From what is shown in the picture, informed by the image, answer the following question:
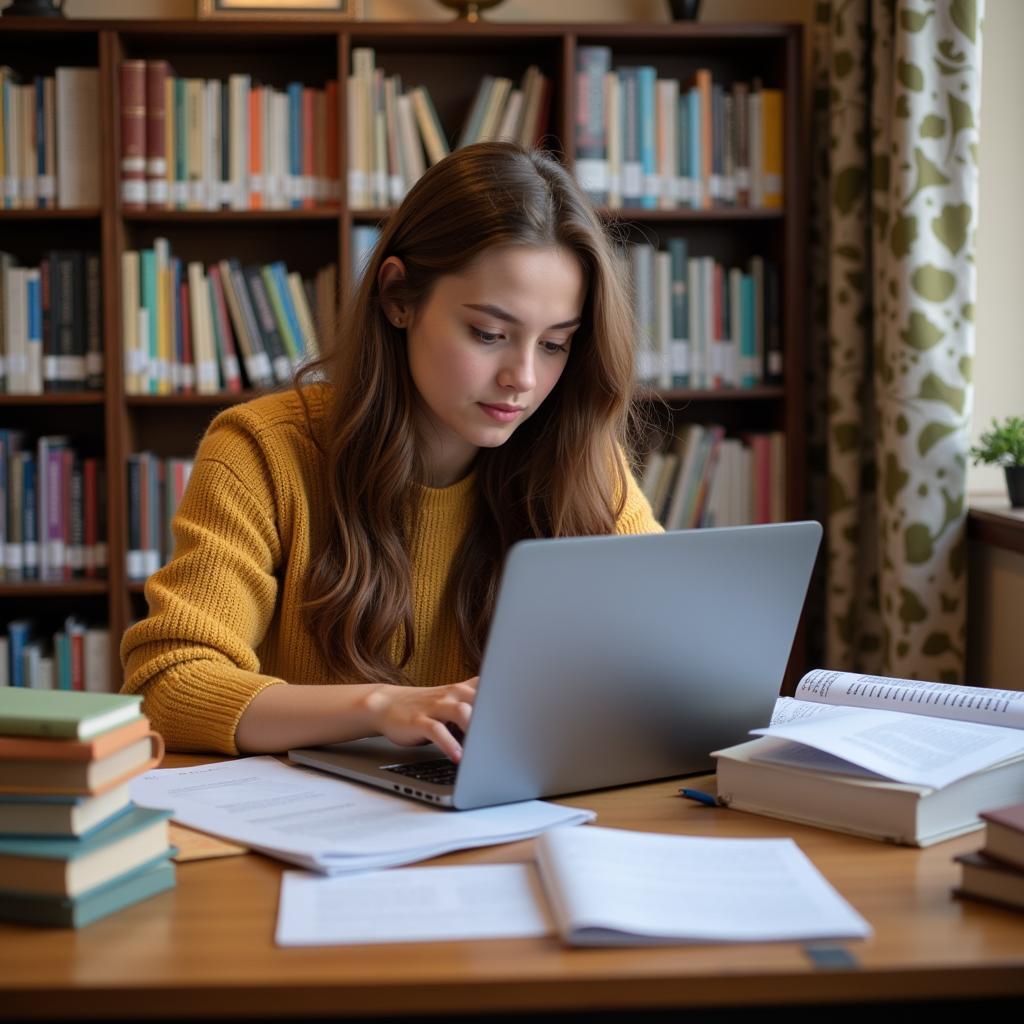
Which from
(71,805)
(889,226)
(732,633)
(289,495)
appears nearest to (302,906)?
(71,805)

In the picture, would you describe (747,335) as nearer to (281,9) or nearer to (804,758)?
(281,9)

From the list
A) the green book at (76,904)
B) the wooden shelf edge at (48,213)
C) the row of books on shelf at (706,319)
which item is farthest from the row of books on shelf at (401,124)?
the green book at (76,904)

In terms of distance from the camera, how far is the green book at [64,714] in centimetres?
84

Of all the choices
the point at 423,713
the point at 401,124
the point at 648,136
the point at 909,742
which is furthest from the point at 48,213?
the point at 909,742

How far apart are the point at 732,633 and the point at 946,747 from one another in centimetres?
20

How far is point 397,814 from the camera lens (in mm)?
1008

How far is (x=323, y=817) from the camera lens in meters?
1.00

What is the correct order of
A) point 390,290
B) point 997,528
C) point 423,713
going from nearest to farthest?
point 423,713
point 390,290
point 997,528

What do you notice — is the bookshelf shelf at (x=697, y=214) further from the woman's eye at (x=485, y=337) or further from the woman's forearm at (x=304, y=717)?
the woman's forearm at (x=304, y=717)

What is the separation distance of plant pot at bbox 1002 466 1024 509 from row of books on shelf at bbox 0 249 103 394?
1.94 m

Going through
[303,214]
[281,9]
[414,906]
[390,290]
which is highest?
[281,9]

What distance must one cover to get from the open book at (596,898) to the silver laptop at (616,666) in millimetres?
116

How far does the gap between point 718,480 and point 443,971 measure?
2.37 metres

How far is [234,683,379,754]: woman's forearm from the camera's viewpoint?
1177 mm
